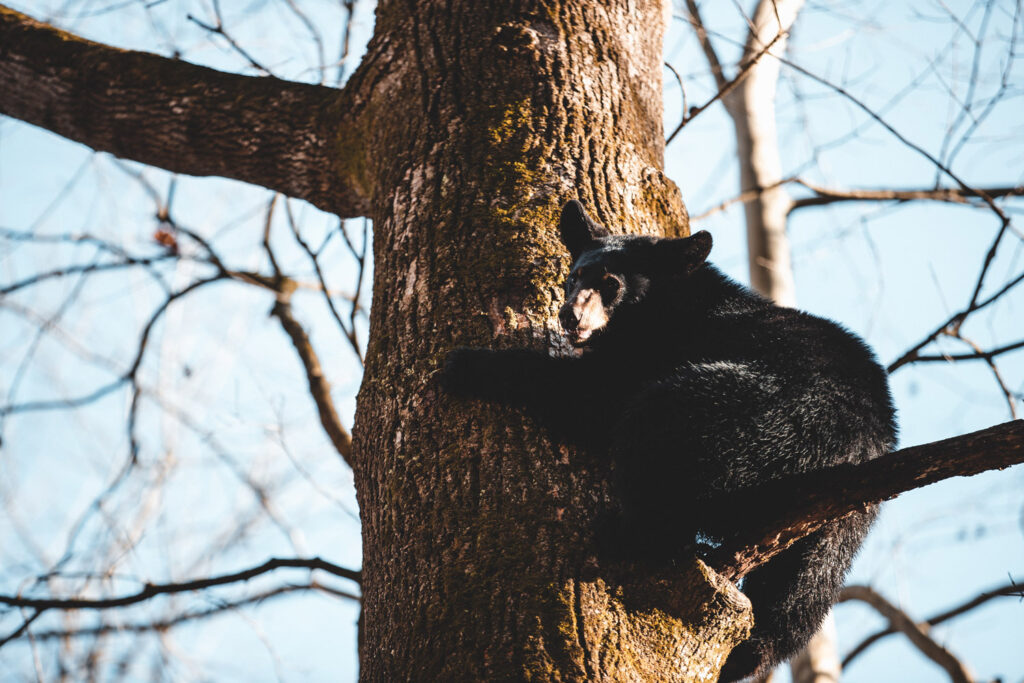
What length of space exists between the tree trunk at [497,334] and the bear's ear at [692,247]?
0.18m

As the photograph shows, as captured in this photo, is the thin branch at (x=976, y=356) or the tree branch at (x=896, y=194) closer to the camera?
the thin branch at (x=976, y=356)

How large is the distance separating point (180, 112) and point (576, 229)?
2253 mm

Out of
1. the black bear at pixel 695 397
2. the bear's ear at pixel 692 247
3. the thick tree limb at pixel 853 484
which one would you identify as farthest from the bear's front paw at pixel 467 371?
the bear's ear at pixel 692 247

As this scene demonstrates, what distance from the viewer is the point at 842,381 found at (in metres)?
2.93

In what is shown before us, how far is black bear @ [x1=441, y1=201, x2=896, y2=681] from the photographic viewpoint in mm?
2512

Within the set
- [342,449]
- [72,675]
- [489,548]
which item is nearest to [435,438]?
[489,548]

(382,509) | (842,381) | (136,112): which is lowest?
(382,509)

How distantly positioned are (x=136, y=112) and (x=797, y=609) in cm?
373

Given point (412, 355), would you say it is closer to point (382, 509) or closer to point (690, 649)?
point (382, 509)

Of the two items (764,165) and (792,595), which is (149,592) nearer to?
(792,595)

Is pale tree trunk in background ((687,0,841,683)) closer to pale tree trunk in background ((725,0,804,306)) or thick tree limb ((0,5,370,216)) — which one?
pale tree trunk in background ((725,0,804,306))

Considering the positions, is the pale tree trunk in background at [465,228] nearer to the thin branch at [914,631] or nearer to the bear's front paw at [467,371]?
the bear's front paw at [467,371]

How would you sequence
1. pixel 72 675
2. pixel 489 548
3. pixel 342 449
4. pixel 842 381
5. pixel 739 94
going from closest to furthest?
1. pixel 489 548
2. pixel 842 381
3. pixel 342 449
4. pixel 72 675
5. pixel 739 94

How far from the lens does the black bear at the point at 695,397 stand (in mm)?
2512
